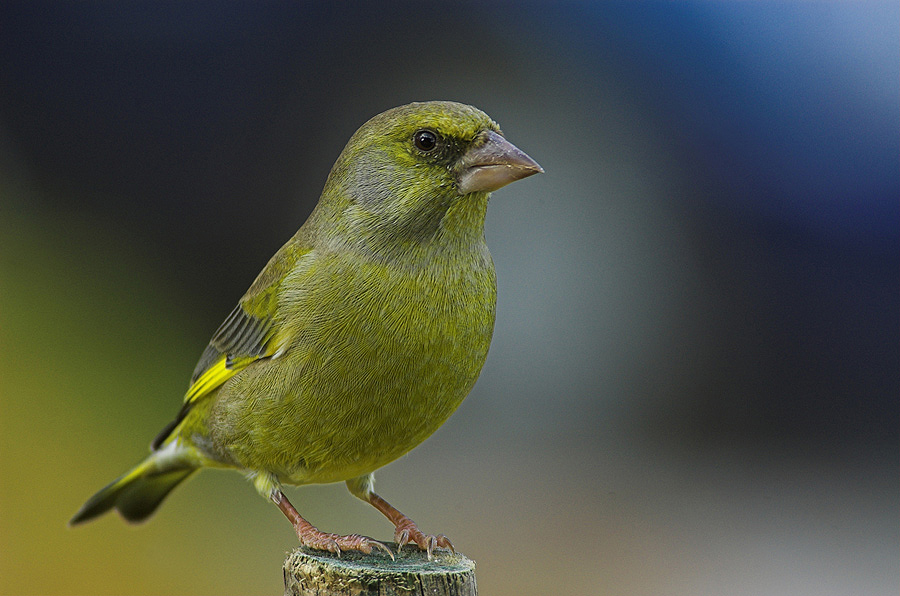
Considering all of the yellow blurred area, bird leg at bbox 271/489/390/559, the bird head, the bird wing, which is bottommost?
the yellow blurred area

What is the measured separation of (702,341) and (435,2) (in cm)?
348

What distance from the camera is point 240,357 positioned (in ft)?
10.9

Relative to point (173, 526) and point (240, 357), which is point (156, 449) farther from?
point (173, 526)

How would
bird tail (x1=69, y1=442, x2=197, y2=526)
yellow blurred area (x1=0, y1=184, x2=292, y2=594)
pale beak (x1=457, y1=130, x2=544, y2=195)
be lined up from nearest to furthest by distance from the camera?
1. pale beak (x1=457, y1=130, x2=544, y2=195)
2. bird tail (x1=69, y1=442, x2=197, y2=526)
3. yellow blurred area (x1=0, y1=184, x2=292, y2=594)

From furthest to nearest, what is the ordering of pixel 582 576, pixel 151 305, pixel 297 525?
pixel 151 305 → pixel 582 576 → pixel 297 525

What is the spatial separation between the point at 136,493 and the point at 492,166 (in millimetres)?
2429

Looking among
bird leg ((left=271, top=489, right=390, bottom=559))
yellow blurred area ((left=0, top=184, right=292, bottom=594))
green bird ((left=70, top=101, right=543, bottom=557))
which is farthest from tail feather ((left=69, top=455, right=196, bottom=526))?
yellow blurred area ((left=0, top=184, right=292, bottom=594))

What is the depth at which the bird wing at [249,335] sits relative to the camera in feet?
10.5

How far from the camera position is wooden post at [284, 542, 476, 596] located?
2.58 m

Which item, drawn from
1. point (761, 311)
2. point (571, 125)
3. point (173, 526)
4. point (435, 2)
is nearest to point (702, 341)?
point (761, 311)

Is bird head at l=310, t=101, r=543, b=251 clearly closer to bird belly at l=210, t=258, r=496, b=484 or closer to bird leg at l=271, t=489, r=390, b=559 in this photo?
bird belly at l=210, t=258, r=496, b=484

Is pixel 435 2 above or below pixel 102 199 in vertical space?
above

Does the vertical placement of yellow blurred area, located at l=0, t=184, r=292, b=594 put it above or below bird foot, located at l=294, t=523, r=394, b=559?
below

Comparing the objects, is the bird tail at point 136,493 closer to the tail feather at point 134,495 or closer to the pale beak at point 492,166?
the tail feather at point 134,495
